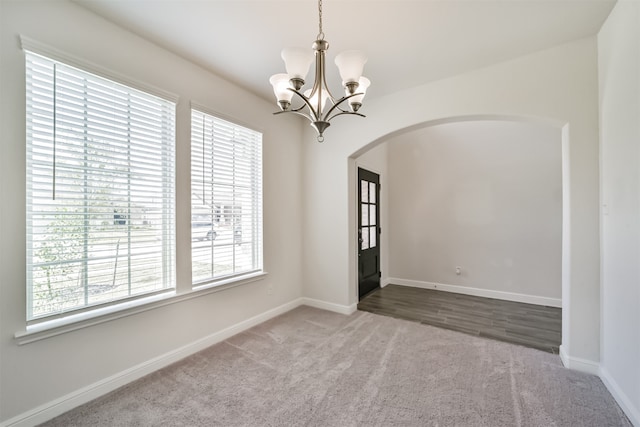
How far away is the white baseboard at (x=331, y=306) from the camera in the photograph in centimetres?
369

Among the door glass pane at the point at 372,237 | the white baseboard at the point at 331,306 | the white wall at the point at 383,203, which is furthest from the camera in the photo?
the white wall at the point at 383,203

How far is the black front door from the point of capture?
435 centimetres

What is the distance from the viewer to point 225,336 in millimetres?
2969

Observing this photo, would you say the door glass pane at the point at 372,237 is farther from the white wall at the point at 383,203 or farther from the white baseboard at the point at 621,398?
the white baseboard at the point at 621,398

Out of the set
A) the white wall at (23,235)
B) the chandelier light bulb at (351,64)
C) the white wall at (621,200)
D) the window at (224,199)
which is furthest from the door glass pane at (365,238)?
the chandelier light bulb at (351,64)

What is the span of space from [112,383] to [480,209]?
5299 millimetres

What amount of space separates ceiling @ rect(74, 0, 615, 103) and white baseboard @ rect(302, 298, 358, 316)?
301cm

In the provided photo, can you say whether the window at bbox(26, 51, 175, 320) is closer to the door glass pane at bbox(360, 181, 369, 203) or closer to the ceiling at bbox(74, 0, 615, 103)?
the ceiling at bbox(74, 0, 615, 103)

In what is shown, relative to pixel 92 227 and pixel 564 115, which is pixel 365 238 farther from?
pixel 92 227

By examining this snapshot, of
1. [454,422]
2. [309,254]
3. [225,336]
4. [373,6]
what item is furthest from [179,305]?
[373,6]

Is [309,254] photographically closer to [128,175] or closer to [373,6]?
[128,175]

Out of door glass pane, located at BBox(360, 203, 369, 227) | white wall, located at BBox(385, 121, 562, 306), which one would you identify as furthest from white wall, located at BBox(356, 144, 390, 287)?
door glass pane, located at BBox(360, 203, 369, 227)

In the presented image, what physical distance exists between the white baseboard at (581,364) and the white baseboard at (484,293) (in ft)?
6.55

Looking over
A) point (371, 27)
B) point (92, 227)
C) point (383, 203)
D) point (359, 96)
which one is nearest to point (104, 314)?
point (92, 227)
